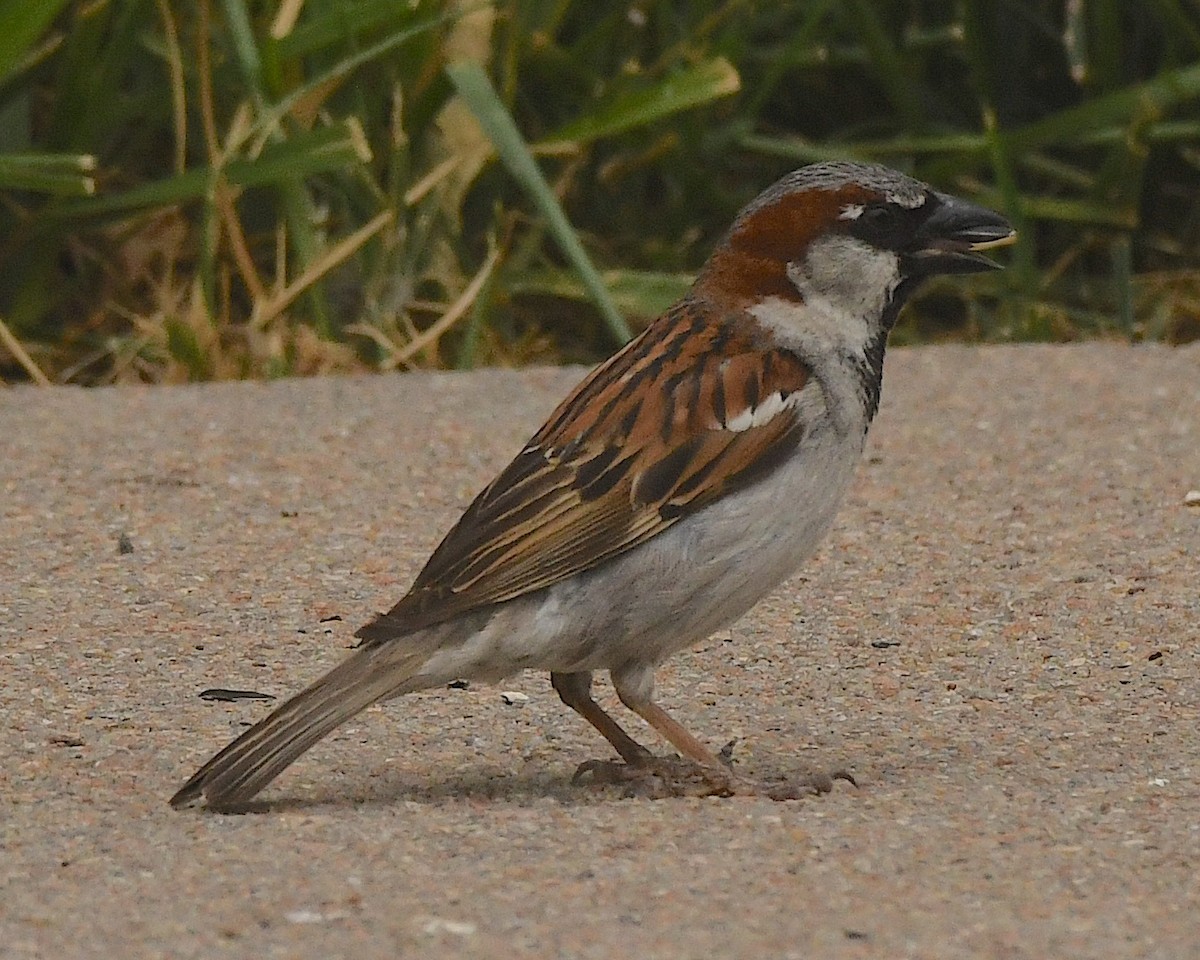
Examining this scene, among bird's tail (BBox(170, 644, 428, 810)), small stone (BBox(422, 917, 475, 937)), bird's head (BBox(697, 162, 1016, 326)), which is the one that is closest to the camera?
small stone (BBox(422, 917, 475, 937))

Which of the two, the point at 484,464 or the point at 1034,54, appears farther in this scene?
the point at 1034,54

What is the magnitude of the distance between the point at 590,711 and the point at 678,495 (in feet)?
1.35

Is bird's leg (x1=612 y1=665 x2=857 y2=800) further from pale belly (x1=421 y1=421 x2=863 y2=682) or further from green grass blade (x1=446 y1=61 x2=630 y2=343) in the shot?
green grass blade (x1=446 y1=61 x2=630 y2=343)

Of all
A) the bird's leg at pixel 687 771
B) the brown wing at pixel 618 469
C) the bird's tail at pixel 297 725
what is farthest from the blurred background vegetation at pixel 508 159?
the bird's tail at pixel 297 725

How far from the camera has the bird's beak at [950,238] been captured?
12.9ft

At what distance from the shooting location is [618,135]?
7.23 metres

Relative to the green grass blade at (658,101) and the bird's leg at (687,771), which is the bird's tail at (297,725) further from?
the green grass blade at (658,101)

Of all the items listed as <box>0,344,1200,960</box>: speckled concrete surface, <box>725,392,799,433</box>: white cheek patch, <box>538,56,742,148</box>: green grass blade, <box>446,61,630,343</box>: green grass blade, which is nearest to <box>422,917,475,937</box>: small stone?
<box>0,344,1200,960</box>: speckled concrete surface

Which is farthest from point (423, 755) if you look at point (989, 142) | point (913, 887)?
point (989, 142)

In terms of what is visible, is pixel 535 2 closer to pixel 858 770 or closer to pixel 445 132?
pixel 445 132

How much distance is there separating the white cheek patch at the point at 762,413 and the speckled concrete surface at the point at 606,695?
1.72 feet

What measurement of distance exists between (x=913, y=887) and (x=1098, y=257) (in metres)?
5.06

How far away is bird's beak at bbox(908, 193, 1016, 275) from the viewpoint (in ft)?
12.9

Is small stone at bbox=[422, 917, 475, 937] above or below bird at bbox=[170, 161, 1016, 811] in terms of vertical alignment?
below
